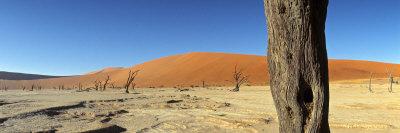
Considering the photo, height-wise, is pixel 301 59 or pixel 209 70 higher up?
pixel 209 70

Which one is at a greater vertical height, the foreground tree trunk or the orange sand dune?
the orange sand dune

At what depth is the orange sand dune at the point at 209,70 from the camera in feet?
268

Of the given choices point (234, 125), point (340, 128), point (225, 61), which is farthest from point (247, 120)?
point (225, 61)

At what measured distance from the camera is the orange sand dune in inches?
3220

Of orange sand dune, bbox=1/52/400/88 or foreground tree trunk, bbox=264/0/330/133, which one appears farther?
orange sand dune, bbox=1/52/400/88

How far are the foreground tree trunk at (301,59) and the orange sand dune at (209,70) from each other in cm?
6796

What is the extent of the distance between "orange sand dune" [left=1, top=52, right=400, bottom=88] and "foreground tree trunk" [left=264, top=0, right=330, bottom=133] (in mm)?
67958

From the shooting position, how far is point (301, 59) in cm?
Result: 542

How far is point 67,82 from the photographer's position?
108 m

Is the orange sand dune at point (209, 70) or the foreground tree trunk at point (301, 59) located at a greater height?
the orange sand dune at point (209, 70)

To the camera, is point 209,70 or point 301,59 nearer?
point 301,59

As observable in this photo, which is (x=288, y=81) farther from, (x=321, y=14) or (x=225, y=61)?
(x=225, y=61)

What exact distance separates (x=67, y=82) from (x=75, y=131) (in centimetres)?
10063

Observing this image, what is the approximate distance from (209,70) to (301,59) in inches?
3399
